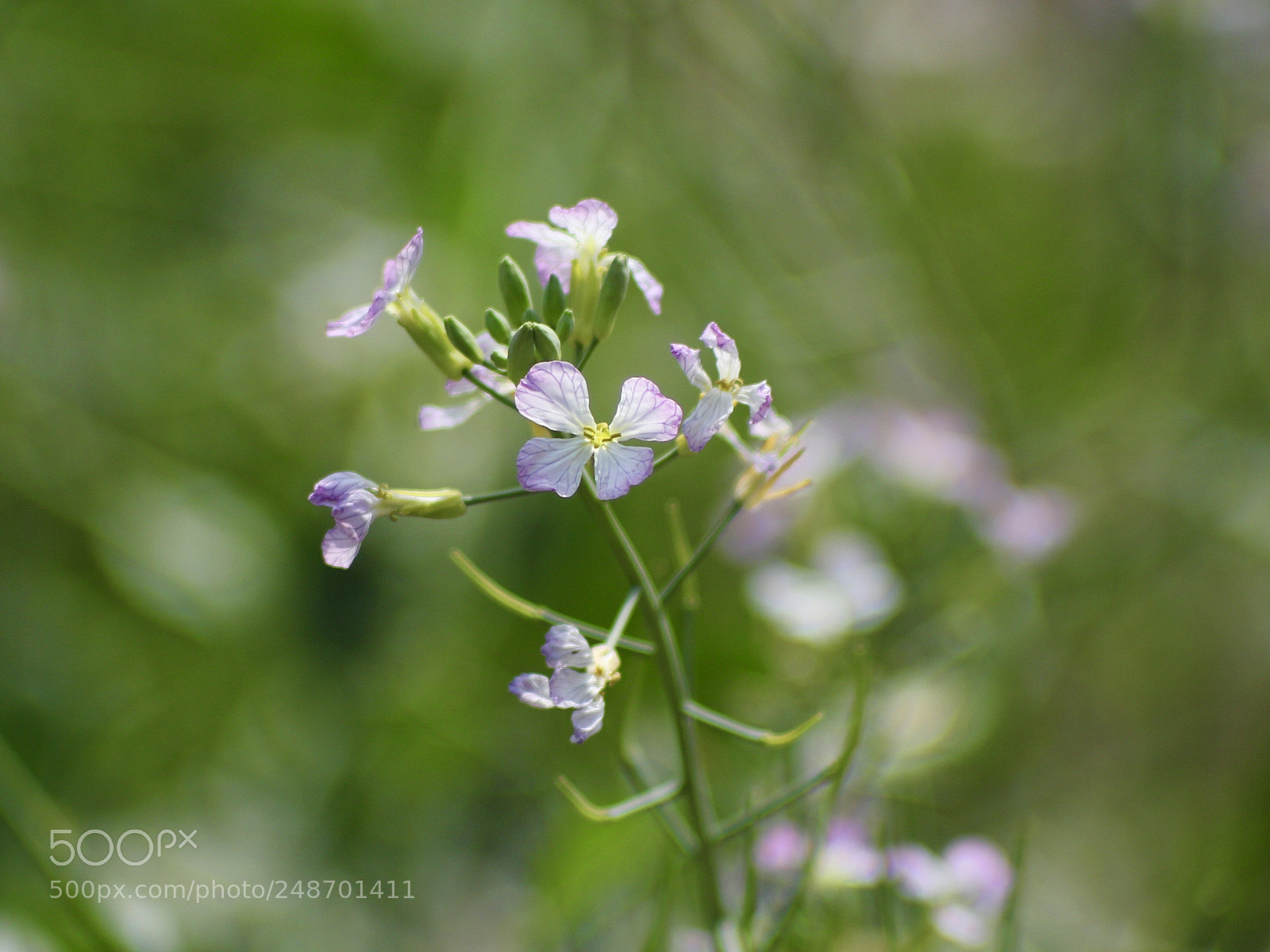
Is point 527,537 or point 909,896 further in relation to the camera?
point 527,537

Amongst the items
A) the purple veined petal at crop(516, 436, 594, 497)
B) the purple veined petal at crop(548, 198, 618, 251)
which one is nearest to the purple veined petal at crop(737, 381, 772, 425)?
the purple veined petal at crop(516, 436, 594, 497)

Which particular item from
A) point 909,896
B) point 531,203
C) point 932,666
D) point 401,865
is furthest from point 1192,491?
point 401,865

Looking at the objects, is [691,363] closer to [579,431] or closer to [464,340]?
[579,431]

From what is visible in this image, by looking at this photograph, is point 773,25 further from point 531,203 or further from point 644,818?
point 644,818

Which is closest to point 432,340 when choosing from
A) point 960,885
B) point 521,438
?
point 960,885

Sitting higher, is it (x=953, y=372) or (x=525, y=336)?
(x=953, y=372)

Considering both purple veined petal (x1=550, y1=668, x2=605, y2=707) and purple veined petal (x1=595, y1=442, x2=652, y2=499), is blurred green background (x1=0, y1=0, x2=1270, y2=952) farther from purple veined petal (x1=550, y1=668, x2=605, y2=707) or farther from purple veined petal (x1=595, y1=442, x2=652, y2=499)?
purple veined petal (x1=595, y1=442, x2=652, y2=499)

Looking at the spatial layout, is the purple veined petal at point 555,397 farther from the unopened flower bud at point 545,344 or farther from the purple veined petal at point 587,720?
the purple veined petal at point 587,720

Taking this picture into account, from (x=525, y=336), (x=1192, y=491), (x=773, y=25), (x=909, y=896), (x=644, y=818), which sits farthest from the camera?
(x=773, y=25)
